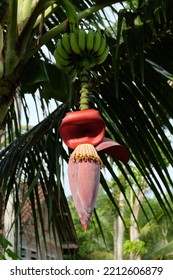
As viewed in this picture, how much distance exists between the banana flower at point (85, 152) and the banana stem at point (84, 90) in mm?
42

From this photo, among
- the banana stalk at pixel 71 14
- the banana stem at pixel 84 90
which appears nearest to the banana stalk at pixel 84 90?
the banana stem at pixel 84 90

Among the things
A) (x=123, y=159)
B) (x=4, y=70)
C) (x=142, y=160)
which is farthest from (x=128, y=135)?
(x=123, y=159)

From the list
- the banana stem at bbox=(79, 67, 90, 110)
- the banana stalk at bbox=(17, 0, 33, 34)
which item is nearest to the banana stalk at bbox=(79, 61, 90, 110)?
the banana stem at bbox=(79, 67, 90, 110)

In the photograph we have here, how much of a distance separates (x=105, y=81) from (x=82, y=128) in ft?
2.36

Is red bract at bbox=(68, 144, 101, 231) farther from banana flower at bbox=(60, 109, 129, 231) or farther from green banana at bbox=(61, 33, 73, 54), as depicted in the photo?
green banana at bbox=(61, 33, 73, 54)

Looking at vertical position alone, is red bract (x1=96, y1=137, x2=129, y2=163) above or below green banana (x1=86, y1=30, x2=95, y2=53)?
below

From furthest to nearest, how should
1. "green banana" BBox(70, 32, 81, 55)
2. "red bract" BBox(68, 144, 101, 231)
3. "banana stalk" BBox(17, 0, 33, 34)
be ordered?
"banana stalk" BBox(17, 0, 33, 34)
"green banana" BBox(70, 32, 81, 55)
"red bract" BBox(68, 144, 101, 231)

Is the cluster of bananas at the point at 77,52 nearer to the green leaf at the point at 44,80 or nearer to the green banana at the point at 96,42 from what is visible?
the green banana at the point at 96,42

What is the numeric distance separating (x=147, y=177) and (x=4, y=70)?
52cm

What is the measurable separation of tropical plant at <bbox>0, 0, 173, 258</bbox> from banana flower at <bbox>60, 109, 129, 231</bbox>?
36 cm

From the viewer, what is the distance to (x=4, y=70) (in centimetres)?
117

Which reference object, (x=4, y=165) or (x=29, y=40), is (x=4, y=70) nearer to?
(x=29, y=40)

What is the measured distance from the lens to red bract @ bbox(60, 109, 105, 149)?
32.5 inches

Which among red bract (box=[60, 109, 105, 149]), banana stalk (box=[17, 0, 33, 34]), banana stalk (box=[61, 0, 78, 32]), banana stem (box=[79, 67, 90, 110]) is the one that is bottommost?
red bract (box=[60, 109, 105, 149])
